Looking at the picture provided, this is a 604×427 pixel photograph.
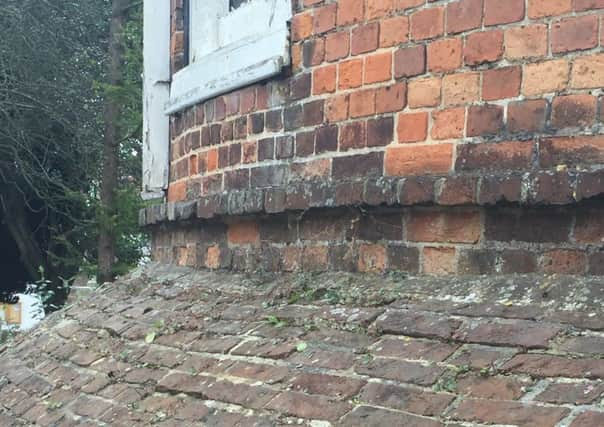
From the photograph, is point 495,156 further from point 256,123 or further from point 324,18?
point 256,123

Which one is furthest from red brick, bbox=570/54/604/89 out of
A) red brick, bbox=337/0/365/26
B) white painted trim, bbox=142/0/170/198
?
white painted trim, bbox=142/0/170/198

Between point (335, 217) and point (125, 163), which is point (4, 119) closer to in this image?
point (125, 163)

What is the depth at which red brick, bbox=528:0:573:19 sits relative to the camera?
7.24 ft

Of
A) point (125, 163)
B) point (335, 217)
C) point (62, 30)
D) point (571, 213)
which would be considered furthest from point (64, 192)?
point (571, 213)

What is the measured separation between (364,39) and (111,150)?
9.52 m

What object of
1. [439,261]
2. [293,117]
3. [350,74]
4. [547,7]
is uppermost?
[547,7]

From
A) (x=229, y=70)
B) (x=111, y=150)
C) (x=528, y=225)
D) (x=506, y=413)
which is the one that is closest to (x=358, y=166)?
(x=528, y=225)

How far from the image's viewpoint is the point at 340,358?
214 centimetres

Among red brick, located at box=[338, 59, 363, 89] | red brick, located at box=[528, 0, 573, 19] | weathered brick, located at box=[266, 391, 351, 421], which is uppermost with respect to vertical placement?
red brick, located at box=[528, 0, 573, 19]

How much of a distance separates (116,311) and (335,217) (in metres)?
1.29

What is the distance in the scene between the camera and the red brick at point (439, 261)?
2365 mm

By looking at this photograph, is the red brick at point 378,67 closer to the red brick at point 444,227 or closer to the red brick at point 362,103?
the red brick at point 362,103

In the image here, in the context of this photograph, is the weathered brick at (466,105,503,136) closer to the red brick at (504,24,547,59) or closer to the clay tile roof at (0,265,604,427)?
the red brick at (504,24,547,59)

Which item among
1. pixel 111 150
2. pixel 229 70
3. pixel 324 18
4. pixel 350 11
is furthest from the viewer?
pixel 111 150
